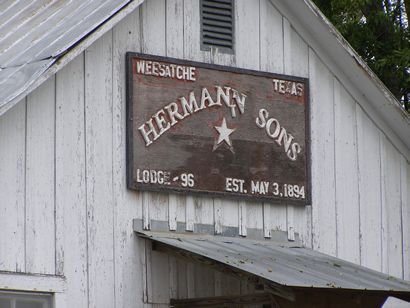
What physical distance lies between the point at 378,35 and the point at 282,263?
10.0 m

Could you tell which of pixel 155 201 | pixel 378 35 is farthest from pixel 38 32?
pixel 378 35

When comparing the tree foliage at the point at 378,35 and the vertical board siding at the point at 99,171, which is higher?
the tree foliage at the point at 378,35

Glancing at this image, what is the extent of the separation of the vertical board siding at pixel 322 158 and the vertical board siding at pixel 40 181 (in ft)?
11.6

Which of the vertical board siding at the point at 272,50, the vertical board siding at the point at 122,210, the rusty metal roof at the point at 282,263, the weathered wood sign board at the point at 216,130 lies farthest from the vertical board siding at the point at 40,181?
the vertical board siding at the point at 272,50

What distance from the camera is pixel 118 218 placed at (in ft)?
50.0

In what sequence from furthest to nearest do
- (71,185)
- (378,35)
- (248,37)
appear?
(378,35)
(248,37)
(71,185)

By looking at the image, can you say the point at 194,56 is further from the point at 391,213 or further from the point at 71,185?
the point at 391,213

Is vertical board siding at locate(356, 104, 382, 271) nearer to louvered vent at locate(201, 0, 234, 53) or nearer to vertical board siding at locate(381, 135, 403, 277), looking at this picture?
vertical board siding at locate(381, 135, 403, 277)

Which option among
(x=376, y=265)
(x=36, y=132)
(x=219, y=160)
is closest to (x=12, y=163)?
(x=36, y=132)

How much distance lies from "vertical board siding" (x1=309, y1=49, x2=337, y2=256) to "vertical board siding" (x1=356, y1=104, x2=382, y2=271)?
0.43 m

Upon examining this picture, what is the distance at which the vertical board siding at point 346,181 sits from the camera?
17172 millimetres

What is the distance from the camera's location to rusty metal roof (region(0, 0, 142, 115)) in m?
14.3

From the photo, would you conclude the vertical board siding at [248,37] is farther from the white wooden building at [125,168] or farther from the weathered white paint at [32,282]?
the weathered white paint at [32,282]

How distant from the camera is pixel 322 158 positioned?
17109mm
